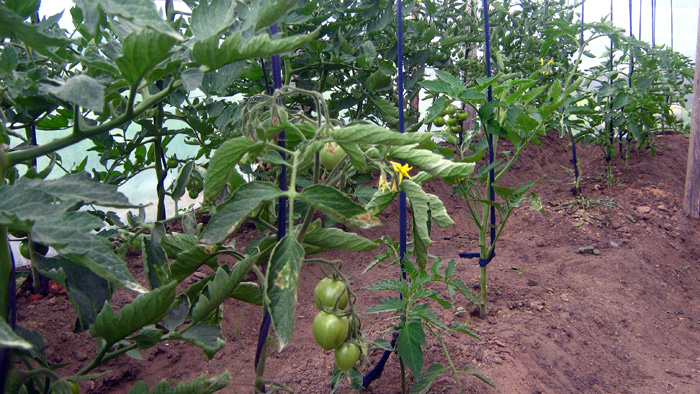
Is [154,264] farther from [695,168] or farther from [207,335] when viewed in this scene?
[695,168]

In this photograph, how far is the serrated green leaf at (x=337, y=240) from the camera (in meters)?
0.71

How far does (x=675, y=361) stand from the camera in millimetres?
1550

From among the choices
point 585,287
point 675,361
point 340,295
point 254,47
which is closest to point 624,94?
point 585,287

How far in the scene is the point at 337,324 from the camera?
0.75m

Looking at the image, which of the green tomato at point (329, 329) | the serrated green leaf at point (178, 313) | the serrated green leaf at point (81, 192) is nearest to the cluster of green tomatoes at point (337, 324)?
the green tomato at point (329, 329)

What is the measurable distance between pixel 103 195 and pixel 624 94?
2720mm

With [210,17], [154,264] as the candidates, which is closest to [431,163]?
[210,17]

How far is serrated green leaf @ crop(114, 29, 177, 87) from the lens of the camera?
0.50 m

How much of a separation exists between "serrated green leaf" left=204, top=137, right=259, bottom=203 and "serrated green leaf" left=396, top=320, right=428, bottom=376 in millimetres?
489

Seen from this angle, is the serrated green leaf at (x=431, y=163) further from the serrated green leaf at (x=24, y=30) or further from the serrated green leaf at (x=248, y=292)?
the serrated green leaf at (x=24, y=30)

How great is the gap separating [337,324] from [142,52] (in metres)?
0.46

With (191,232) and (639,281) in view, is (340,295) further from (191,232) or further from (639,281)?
(639,281)

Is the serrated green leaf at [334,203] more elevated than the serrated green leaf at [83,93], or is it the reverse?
the serrated green leaf at [83,93]

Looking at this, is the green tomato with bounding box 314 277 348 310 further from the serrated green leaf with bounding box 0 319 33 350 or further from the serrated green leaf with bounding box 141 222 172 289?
the serrated green leaf with bounding box 0 319 33 350
